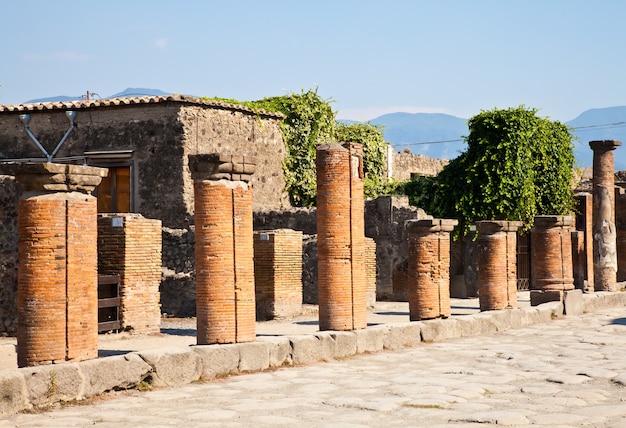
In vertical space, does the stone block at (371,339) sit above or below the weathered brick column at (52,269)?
below

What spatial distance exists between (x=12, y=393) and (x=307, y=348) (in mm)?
4336

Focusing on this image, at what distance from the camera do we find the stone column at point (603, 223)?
2247 centimetres

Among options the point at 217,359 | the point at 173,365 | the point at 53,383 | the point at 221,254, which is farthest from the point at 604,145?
the point at 53,383

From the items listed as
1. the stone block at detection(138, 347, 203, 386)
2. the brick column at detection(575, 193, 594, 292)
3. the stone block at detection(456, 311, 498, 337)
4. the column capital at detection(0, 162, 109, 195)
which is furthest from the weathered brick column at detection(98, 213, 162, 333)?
the brick column at detection(575, 193, 594, 292)

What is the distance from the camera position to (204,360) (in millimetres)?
9781

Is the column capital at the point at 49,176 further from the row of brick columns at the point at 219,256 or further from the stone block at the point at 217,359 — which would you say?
the stone block at the point at 217,359

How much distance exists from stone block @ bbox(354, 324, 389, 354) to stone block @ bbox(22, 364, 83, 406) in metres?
4.74

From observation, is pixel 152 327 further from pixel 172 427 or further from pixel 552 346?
pixel 172 427

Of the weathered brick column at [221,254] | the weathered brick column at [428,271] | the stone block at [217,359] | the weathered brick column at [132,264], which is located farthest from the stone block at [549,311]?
the stone block at [217,359]

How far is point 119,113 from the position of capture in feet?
67.4

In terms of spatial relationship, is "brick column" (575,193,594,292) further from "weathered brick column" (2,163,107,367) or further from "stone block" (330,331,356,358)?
"weathered brick column" (2,163,107,367)

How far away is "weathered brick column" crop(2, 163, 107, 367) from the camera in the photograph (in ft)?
28.0

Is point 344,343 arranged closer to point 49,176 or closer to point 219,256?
point 219,256

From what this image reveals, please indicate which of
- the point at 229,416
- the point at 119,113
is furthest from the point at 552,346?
the point at 119,113
